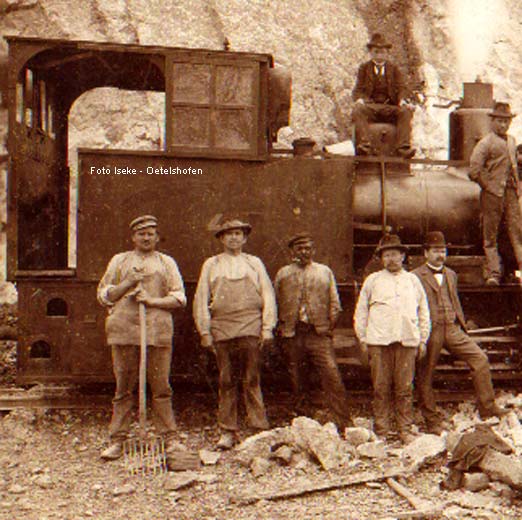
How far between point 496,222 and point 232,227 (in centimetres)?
282

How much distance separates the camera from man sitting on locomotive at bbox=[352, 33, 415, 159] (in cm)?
784

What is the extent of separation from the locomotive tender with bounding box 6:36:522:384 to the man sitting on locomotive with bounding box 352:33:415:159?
0.95m

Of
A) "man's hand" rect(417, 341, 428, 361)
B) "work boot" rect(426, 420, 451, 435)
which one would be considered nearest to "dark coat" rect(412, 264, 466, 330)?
"man's hand" rect(417, 341, 428, 361)

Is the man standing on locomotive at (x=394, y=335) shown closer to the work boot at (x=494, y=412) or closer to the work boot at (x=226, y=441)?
the work boot at (x=494, y=412)

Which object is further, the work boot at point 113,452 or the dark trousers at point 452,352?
the dark trousers at point 452,352

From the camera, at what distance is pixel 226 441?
5594 mm

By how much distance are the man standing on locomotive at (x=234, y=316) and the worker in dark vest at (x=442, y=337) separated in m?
1.42

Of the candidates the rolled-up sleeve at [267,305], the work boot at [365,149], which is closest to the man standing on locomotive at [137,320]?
the rolled-up sleeve at [267,305]

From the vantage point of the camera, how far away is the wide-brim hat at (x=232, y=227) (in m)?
5.79

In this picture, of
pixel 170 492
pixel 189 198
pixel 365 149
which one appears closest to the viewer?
pixel 170 492

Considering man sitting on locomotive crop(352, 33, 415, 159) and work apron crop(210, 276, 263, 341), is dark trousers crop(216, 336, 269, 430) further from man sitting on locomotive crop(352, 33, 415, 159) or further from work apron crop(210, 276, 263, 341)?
man sitting on locomotive crop(352, 33, 415, 159)

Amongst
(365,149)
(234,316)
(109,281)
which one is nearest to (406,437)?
(234,316)

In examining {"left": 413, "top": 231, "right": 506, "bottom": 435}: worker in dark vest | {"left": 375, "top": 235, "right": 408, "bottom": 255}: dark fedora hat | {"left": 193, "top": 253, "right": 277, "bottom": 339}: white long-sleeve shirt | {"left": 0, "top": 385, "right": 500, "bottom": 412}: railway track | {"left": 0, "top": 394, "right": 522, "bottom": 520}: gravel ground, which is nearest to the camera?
{"left": 0, "top": 394, "right": 522, "bottom": 520}: gravel ground

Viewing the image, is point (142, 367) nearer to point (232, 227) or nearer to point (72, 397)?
point (232, 227)
